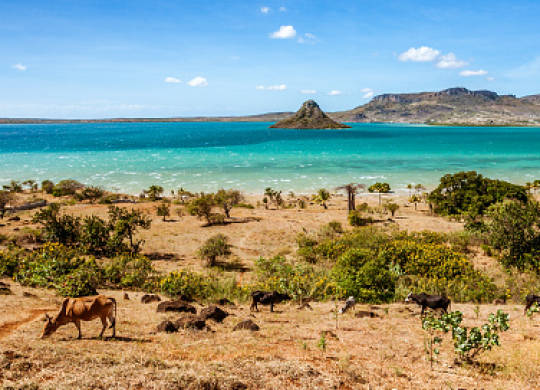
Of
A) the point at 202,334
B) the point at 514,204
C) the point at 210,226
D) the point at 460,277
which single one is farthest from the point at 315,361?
the point at 210,226

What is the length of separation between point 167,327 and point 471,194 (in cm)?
3403

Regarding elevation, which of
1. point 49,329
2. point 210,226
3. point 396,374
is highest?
point 49,329

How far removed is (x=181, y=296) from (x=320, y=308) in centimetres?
526

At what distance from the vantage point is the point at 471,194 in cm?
3362

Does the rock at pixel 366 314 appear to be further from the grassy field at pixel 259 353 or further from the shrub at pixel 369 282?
the shrub at pixel 369 282

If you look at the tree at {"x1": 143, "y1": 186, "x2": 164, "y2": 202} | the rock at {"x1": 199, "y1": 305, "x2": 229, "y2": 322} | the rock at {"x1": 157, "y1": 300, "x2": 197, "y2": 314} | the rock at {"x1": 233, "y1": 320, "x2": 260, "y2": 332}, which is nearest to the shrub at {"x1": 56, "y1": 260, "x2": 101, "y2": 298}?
the rock at {"x1": 157, "y1": 300, "x2": 197, "y2": 314}

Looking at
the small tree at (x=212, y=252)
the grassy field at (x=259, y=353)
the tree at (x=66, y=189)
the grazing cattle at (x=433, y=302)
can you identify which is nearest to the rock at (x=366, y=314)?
the grassy field at (x=259, y=353)

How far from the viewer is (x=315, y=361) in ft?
23.5

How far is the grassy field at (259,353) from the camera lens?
5.82 m

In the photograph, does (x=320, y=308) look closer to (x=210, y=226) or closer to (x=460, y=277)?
(x=460, y=277)

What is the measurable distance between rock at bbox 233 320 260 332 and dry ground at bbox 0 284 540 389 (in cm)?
17

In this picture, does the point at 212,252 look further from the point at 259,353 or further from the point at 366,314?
the point at 259,353

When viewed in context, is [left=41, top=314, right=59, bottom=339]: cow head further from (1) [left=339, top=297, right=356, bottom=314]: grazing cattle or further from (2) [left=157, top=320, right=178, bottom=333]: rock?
(1) [left=339, top=297, right=356, bottom=314]: grazing cattle

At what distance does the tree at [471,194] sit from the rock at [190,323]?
94.5 feet
